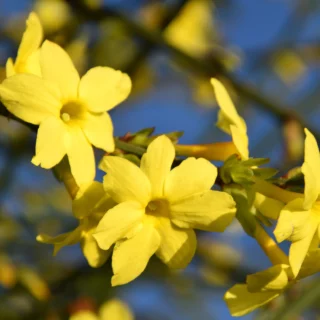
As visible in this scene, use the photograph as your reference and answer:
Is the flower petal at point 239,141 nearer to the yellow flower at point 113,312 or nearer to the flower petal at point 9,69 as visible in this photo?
the flower petal at point 9,69

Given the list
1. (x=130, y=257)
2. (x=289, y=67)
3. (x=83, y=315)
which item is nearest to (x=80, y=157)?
(x=130, y=257)

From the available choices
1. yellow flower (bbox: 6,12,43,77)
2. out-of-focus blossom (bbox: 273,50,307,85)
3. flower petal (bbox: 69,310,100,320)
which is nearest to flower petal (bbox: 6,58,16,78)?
yellow flower (bbox: 6,12,43,77)

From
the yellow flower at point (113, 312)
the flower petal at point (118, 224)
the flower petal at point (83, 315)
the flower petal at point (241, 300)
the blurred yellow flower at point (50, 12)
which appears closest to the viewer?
the flower petal at point (118, 224)

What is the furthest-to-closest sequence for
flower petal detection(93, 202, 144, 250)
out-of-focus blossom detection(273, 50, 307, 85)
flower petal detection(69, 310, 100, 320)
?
out-of-focus blossom detection(273, 50, 307, 85) → flower petal detection(69, 310, 100, 320) → flower petal detection(93, 202, 144, 250)

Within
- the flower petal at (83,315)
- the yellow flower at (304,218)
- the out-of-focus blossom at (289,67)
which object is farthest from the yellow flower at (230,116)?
A: the out-of-focus blossom at (289,67)

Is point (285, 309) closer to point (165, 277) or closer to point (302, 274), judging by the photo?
point (302, 274)

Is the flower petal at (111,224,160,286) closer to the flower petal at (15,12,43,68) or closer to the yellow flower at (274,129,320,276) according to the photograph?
the yellow flower at (274,129,320,276)
